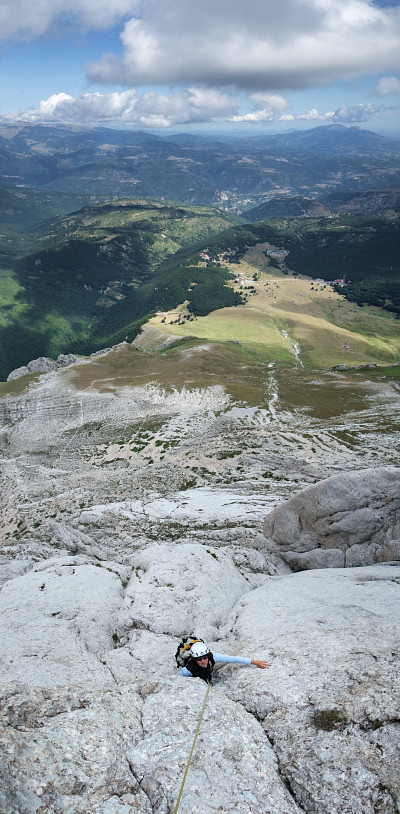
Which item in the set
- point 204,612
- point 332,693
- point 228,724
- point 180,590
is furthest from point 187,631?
point 332,693

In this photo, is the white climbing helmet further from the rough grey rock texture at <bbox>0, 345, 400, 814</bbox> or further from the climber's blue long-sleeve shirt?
the rough grey rock texture at <bbox>0, 345, 400, 814</bbox>

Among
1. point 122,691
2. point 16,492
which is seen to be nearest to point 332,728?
point 122,691

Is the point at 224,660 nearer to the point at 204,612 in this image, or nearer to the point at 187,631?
the point at 187,631

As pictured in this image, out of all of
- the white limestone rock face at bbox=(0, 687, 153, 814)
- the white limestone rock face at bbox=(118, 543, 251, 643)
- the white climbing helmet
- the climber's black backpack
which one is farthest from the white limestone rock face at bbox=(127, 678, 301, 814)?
the white limestone rock face at bbox=(118, 543, 251, 643)

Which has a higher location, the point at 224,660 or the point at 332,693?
the point at 332,693

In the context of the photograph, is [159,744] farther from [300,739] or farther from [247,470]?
[247,470]

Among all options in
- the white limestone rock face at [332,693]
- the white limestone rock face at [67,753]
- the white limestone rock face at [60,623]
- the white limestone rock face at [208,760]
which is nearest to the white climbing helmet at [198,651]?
the white limestone rock face at [208,760]
